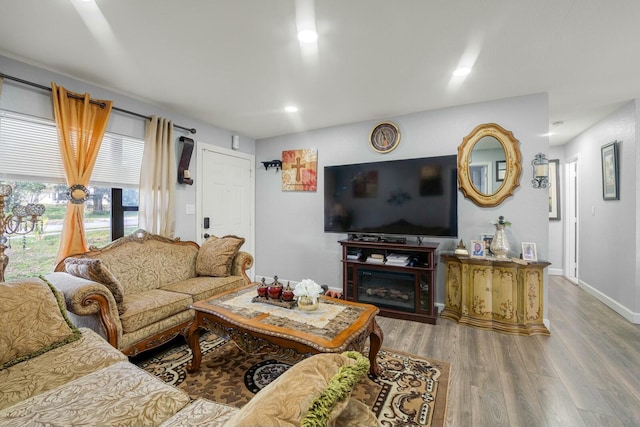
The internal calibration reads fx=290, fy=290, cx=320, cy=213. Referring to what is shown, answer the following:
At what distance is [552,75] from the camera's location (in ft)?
8.34

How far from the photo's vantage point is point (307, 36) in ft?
6.54

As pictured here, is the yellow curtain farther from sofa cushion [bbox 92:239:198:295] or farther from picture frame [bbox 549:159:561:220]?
picture frame [bbox 549:159:561:220]

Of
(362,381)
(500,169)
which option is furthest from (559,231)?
(362,381)

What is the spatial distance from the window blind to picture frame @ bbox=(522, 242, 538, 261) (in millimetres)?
4247

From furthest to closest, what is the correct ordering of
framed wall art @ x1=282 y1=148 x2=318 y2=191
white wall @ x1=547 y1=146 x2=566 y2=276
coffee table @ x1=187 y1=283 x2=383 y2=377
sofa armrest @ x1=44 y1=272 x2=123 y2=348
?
white wall @ x1=547 y1=146 x2=566 y2=276
framed wall art @ x1=282 y1=148 x2=318 y2=191
sofa armrest @ x1=44 y1=272 x2=123 y2=348
coffee table @ x1=187 y1=283 x2=383 y2=377

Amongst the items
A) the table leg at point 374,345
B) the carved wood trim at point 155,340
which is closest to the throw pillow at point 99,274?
the carved wood trim at point 155,340

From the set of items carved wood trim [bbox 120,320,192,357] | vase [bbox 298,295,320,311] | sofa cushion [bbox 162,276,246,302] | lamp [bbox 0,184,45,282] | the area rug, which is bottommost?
the area rug

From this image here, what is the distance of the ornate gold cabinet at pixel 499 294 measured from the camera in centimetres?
281

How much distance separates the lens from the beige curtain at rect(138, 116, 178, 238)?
313cm

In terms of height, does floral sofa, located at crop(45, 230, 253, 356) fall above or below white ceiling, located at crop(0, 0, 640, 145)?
below

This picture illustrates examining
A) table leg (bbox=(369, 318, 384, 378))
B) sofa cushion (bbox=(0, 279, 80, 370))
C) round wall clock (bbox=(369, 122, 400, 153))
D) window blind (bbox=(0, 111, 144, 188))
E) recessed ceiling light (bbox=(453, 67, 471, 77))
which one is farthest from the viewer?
round wall clock (bbox=(369, 122, 400, 153))

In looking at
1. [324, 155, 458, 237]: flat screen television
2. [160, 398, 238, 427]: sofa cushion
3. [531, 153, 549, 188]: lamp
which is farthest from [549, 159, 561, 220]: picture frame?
[160, 398, 238, 427]: sofa cushion

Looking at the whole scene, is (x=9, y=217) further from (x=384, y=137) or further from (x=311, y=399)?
(x=384, y=137)

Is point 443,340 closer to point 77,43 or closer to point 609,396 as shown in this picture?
point 609,396
